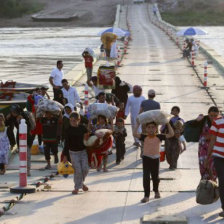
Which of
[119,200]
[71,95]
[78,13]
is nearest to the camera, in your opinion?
[119,200]

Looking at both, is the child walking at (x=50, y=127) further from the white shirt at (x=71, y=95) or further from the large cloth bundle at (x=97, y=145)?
the white shirt at (x=71, y=95)

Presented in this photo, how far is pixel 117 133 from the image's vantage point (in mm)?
16375

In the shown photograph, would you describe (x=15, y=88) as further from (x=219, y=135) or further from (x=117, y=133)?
(x=219, y=135)

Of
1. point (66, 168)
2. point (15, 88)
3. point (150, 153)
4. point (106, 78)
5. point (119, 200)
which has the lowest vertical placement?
point (119, 200)

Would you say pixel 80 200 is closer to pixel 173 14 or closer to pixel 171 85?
pixel 171 85

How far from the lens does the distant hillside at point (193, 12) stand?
406ft

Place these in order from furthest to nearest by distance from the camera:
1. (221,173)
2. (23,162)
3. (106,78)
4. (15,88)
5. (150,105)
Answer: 1. (15,88)
2. (106,78)
3. (150,105)
4. (23,162)
5. (221,173)

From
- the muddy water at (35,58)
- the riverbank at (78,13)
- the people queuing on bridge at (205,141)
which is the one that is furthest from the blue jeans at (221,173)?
the riverbank at (78,13)

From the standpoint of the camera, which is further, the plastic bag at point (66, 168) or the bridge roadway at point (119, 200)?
the plastic bag at point (66, 168)

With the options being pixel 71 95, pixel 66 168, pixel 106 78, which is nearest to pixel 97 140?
pixel 66 168

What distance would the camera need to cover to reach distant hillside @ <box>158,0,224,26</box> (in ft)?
406

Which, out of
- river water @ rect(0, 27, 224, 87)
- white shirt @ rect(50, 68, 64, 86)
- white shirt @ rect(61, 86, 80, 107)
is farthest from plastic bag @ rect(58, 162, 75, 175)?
river water @ rect(0, 27, 224, 87)

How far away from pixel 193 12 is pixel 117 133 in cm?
11877

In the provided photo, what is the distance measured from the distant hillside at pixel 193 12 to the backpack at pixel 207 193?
109742 millimetres
